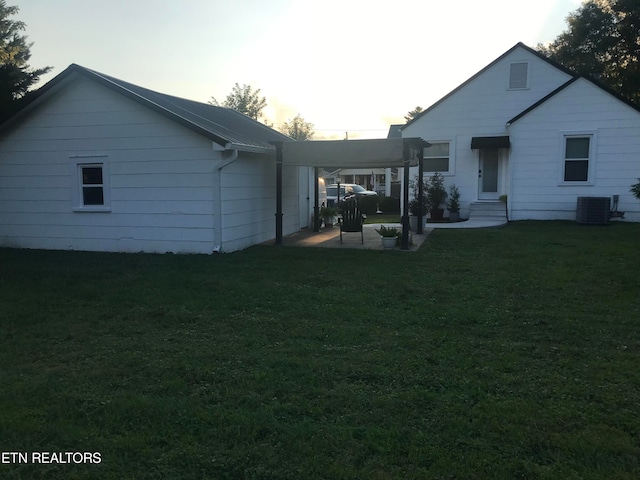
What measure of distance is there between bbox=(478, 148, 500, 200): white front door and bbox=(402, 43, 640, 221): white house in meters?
0.03

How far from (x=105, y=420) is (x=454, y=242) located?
9.35 metres

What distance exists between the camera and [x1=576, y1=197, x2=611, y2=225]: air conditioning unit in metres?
14.3

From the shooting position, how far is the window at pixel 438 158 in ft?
57.4

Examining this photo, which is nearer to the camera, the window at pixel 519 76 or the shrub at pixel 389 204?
the window at pixel 519 76

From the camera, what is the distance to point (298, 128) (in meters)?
63.4

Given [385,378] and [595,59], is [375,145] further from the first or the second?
[595,59]

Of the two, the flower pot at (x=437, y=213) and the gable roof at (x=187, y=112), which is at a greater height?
the gable roof at (x=187, y=112)

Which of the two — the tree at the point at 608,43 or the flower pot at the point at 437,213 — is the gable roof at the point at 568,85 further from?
the tree at the point at 608,43

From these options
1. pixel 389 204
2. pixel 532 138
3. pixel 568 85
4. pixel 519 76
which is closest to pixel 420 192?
pixel 532 138

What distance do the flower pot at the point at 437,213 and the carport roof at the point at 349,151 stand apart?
19.4 feet

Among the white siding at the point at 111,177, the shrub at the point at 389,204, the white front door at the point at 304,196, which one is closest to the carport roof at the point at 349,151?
the white siding at the point at 111,177

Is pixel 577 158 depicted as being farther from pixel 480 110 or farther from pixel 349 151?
pixel 349 151

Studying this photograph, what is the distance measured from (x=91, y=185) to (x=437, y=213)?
10.9 meters

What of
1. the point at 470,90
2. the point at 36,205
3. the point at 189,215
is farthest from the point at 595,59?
the point at 36,205
